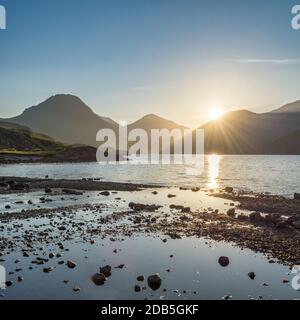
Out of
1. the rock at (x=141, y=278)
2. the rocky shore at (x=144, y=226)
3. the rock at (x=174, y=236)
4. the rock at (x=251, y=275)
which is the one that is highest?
the rocky shore at (x=144, y=226)

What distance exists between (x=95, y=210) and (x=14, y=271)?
896 inches

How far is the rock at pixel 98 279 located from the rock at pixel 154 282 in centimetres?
264

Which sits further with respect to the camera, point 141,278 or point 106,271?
point 106,271

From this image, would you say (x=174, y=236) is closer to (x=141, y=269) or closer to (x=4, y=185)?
(x=141, y=269)

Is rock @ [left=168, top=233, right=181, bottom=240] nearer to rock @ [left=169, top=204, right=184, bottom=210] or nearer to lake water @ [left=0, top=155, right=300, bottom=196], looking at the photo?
rock @ [left=169, top=204, right=184, bottom=210]

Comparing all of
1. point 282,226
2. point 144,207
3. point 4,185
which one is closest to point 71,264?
point 282,226

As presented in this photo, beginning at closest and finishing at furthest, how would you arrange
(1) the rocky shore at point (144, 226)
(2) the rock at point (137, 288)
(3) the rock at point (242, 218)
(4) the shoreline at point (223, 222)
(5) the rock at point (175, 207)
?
(2) the rock at point (137, 288)
(1) the rocky shore at point (144, 226)
(4) the shoreline at point (223, 222)
(3) the rock at point (242, 218)
(5) the rock at point (175, 207)

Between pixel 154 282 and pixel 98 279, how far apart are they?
3.16 m

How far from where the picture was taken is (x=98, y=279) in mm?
21047

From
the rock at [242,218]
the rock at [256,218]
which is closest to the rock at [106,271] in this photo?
the rock at [242,218]

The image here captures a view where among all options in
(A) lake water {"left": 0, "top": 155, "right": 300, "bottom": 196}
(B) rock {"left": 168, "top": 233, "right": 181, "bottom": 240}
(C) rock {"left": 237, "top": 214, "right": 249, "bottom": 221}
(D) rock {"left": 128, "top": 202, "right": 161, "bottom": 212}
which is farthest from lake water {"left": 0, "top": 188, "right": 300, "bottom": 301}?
(A) lake water {"left": 0, "top": 155, "right": 300, "bottom": 196}

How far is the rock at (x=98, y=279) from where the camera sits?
20.9 m
